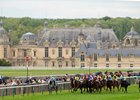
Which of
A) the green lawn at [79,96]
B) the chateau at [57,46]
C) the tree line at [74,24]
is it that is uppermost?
the tree line at [74,24]

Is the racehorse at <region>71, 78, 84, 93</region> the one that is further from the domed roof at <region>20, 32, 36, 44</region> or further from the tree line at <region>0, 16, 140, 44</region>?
the tree line at <region>0, 16, 140, 44</region>

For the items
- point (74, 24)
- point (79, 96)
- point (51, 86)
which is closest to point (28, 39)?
point (74, 24)

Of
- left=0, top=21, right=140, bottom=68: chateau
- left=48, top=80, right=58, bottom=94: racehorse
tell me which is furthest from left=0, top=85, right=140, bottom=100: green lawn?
left=0, top=21, right=140, bottom=68: chateau

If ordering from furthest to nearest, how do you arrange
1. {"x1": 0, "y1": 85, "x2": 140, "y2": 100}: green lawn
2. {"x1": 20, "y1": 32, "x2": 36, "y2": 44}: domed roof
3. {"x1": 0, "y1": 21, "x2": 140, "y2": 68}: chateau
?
{"x1": 20, "y1": 32, "x2": 36, "y2": 44}: domed roof
{"x1": 0, "y1": 21, "x2": 140, "y2": 68}: chateau
{"x1": 0, "y1": 85, "x2": 140, "y2": 100}: green lawn

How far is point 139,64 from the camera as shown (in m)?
106

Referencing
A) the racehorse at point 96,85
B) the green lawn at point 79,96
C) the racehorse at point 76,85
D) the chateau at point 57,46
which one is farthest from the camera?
the chateau at point 57,46

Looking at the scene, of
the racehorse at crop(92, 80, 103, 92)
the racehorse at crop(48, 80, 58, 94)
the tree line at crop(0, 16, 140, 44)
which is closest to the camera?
the racehorse at crop(48, 80, 58, 94)

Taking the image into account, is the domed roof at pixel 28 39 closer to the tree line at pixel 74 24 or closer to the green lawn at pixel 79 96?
the tree line at pixel 74 24

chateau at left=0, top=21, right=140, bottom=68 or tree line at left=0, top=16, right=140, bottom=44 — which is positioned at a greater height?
tree line at left=0, top=16, right=140, bottom=44

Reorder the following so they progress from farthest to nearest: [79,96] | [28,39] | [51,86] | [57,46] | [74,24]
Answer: [74,24]
[28,39]
[57,46]
[51,86]
[79,96]

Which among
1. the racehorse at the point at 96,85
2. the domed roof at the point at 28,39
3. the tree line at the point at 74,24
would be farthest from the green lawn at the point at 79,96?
the tree line at the point at 74,24

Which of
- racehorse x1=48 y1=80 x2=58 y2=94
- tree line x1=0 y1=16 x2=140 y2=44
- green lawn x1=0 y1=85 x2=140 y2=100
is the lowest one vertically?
green lawn x1=0 y1=85 x2=140 y2=100

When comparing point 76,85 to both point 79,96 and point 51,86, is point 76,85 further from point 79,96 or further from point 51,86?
point 79,96

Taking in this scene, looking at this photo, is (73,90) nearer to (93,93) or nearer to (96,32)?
(93,93)
